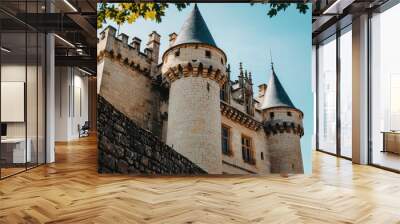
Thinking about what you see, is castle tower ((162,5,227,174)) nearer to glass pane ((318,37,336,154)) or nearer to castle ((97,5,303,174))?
castle ((97,5,303,174))

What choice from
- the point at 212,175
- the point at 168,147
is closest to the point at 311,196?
the point at 212,175

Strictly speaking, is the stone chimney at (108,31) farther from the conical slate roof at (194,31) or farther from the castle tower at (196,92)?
the conical slate roof at (194,31)

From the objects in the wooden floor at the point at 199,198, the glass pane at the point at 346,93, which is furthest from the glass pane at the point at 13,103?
the glass pane at the point at 346,93

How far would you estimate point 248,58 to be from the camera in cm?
621

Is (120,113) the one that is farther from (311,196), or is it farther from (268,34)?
(311,196)

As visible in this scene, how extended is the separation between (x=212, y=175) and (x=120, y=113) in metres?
2.02

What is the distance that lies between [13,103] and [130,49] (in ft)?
8.11

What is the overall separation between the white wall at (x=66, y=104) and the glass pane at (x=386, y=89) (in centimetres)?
1215

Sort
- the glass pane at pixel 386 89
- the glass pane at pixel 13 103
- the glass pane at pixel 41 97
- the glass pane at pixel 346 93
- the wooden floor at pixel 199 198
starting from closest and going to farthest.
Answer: the wooden floor at pixel 199 198 → the glass pane at pixel 13 103 → the glass pane at pixel 386 89 → the glass pane at pixel 41 97 → the glass pane at pixel 346 93

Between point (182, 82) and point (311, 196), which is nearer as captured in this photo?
point (311, 196)

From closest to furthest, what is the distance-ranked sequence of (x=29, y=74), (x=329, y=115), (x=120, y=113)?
(x=120, y=113) → (x=29, y=74) → (x=329, y=115)

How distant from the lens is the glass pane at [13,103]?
596cm

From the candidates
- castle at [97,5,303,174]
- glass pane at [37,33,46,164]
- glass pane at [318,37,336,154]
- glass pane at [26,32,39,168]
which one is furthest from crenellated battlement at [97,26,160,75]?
glass pane at [318,37,336,154]

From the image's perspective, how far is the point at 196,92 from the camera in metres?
6.18
